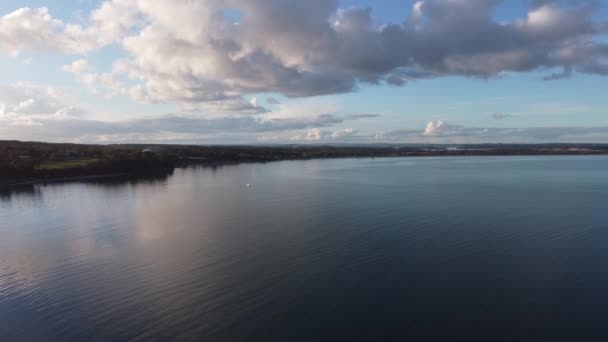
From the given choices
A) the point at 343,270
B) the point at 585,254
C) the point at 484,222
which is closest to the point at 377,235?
the point at 343,270

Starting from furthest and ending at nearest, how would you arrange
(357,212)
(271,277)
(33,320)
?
(357,212)
(271,277)
(33,320)

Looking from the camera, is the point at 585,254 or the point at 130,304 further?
the point at 585,254

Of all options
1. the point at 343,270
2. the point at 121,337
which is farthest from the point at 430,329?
the point at 121,337

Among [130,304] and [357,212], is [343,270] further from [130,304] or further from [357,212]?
[357,212]

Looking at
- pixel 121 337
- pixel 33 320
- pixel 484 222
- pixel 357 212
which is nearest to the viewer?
pixel 121 337

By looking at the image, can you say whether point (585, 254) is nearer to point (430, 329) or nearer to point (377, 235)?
point (377, 235)

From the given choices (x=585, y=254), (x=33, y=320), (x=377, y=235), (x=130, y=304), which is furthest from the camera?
(x=377, y=235)
